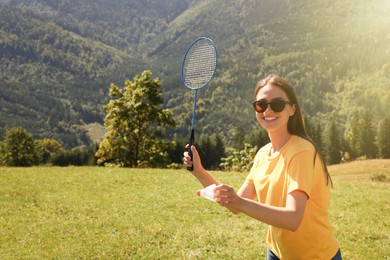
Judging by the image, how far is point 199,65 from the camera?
347 inches

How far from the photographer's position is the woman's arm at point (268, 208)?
3627 millimetres

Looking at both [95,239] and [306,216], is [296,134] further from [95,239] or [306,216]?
[95,239]

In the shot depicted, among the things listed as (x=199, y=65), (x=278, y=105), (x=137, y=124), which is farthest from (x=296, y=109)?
(x=137, y=124)

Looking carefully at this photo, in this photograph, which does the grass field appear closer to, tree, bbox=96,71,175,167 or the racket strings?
the racket strings

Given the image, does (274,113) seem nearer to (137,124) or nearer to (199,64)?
(199,64)

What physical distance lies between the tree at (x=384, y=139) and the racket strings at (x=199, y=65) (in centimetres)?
10785

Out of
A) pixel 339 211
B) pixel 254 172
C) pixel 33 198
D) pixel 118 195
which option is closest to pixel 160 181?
pixel 118 195

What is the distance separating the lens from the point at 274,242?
197 inches

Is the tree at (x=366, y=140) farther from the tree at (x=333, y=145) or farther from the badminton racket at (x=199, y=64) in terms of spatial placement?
the badminton racket at (x=199, y=64)

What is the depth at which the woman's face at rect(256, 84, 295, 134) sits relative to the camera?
4647 mm

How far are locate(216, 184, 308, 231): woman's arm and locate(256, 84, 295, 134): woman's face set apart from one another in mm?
904

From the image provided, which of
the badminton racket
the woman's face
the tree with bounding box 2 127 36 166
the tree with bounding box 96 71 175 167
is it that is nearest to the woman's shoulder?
the woman's face

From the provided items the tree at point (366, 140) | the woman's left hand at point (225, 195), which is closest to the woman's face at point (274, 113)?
the woman's left hand at point (225, 195)

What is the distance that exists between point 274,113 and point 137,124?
42033 millimetres
